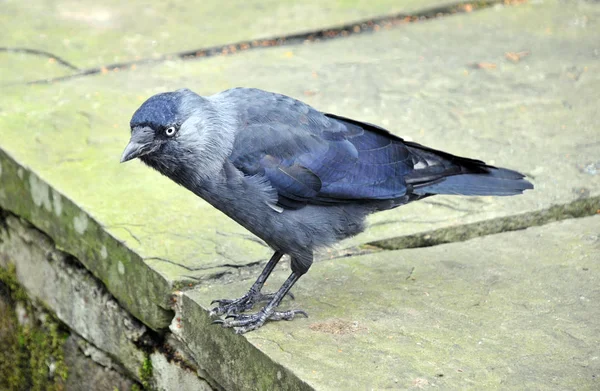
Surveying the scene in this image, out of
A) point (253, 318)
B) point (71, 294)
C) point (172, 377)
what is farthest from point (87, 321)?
point (253, 318)

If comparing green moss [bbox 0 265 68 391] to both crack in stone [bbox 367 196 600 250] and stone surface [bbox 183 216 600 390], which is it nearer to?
stone surface [bbox 183 216 600 390]

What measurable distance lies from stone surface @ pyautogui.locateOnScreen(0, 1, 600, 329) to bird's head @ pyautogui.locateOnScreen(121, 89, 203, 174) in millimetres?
473

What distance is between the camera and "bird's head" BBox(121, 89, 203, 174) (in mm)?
2914

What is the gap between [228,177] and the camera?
9.70 feet

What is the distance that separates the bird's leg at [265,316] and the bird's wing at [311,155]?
0.30m

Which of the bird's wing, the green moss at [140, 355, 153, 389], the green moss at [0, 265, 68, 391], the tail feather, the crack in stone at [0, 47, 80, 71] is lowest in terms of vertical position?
the green moss at [0, 265, 68, 391]

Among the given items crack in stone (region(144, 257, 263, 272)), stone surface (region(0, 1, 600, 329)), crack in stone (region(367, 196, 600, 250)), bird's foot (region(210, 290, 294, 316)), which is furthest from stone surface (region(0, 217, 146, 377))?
crack in stone (region(367, 196, 600, 250))

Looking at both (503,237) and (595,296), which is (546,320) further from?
(503,237)

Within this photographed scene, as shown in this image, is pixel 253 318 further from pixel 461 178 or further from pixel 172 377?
pixel 461 178

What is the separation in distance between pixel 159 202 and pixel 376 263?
0.99 meters

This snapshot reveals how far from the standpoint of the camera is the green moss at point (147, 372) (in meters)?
3.37

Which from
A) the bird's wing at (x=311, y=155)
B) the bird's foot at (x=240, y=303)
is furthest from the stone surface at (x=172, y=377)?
the bird's wing at (x=311, y=155)

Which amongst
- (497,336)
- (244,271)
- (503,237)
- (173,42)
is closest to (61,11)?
(173,42)

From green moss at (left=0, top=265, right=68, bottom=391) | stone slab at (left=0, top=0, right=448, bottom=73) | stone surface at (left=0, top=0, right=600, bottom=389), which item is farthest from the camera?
stone slab at (left=0, top=0, right=448, bottom=73)
